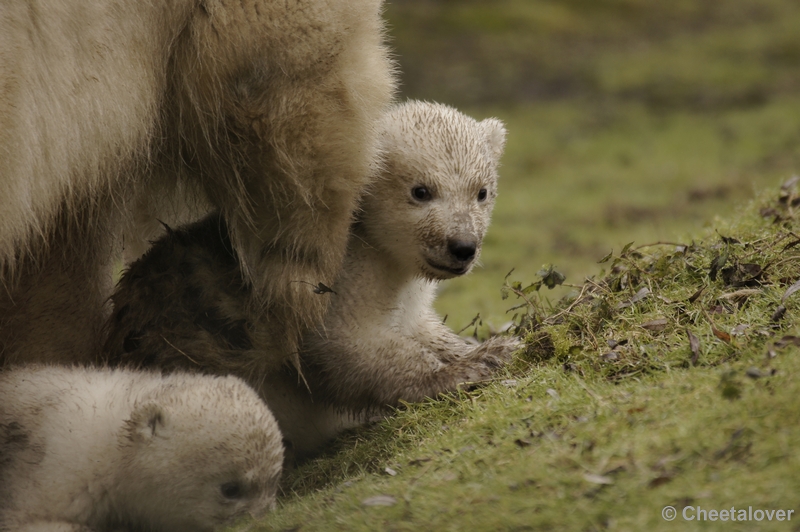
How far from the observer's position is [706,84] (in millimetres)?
19297

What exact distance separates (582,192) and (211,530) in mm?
10727

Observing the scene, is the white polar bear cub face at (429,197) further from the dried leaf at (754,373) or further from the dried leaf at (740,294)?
the dried leaf at (754,373)

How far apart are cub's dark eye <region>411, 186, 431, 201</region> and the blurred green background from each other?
2.07 metres

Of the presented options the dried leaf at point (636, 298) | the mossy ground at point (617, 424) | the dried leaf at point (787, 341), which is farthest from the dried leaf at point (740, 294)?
the dried leaf at point (787, 341)

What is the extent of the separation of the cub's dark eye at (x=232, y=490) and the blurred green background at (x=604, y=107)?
321cm

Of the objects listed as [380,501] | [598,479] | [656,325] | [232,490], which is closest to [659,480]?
[598,479]

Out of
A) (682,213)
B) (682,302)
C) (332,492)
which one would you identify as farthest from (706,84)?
(332,492)

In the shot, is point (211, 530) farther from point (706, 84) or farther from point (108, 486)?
point (706, 84)

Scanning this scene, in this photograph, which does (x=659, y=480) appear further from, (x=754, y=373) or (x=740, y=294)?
(x=740, y=294)

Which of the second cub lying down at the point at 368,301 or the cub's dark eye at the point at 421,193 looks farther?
the cub's dark eye at the point at 421,193

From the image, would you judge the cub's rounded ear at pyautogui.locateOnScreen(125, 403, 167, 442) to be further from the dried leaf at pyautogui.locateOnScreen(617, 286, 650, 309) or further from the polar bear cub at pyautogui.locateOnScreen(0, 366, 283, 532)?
the dried leaf at pyautogui.locateOnScreen(617, 286, 650, 309)

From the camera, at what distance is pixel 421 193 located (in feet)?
16.1

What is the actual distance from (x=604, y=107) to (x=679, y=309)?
48.3ft

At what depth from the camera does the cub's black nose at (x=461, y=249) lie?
4.70 meters
